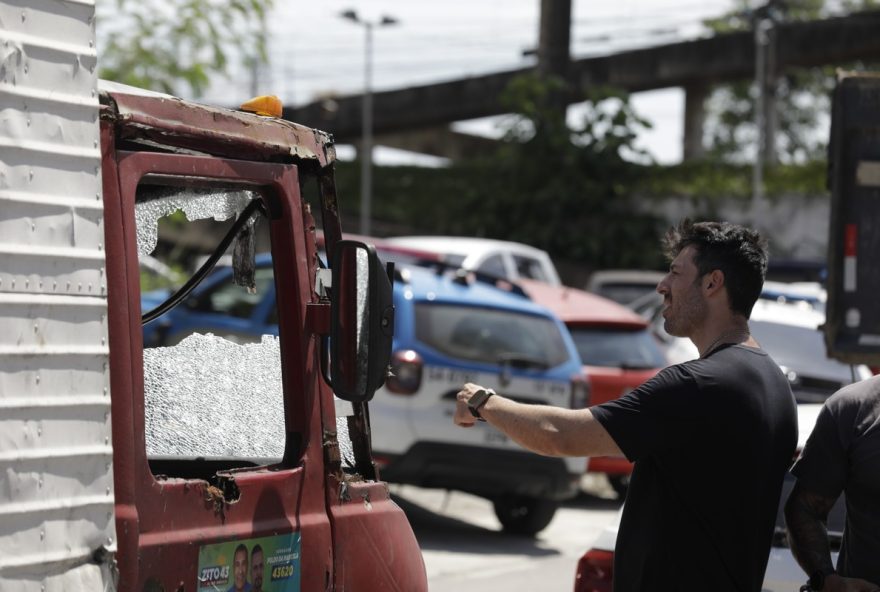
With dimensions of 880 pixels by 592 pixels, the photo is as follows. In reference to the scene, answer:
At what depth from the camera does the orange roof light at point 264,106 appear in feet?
12.6

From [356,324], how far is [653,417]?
723 mm

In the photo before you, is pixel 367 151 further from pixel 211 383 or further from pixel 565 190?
pixel 211 383

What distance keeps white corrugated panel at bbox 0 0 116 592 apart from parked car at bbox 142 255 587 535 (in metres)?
6.71

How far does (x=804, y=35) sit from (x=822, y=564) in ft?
110

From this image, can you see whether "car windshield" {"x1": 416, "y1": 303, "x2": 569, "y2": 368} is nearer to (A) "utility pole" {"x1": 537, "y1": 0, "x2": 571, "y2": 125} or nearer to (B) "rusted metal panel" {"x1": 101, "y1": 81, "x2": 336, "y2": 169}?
(B) "rusted metal panel" {"x1": 101, "y1": 81, "x2": 336, "y2": 169}

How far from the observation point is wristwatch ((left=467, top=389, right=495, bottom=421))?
3559 mm

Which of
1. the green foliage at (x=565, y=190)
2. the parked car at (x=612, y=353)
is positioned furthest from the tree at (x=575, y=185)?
the parked car at (x=612, y=353)

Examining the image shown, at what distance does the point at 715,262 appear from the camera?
3.67 m

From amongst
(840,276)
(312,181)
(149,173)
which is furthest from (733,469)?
(840,276)

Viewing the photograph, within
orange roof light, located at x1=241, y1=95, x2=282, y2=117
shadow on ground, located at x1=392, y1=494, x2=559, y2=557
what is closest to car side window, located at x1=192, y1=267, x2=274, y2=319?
→ shadow on ground, located at x1=392, y1=494, x2=559, y2=557

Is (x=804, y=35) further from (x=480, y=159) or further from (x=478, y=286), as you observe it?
(x=478, y=286)

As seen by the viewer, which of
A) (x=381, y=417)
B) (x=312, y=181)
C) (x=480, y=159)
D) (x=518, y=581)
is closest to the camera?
(x=312, y=181)

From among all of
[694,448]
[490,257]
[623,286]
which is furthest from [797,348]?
[694,448]

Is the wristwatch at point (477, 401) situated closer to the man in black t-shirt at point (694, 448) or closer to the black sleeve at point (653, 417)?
the man in black t-shirt at point (694, 448)
